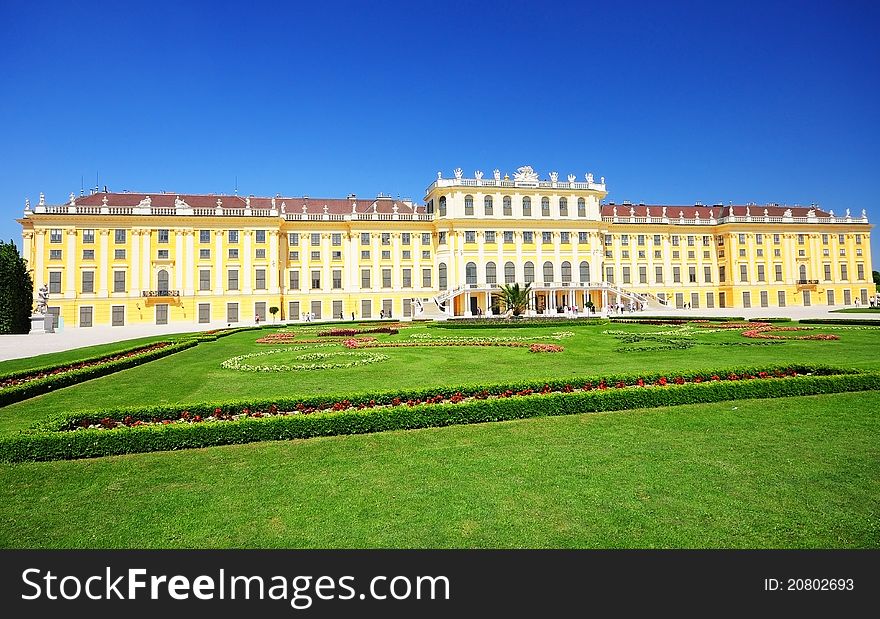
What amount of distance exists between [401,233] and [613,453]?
49.2m

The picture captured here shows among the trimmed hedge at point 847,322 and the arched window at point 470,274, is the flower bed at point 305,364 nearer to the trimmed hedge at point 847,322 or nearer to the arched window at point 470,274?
the trimmed hedge at point 847,322

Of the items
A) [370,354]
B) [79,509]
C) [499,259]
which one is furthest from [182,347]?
[499,259]

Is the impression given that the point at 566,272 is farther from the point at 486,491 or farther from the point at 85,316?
the point at 486,491

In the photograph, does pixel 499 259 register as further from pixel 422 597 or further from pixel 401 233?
pixel 422 597

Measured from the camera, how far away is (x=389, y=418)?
24.9 feet

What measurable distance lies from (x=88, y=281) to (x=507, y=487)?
52.6 meters

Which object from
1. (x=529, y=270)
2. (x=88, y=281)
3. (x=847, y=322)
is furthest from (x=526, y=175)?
(x=88, y=281)

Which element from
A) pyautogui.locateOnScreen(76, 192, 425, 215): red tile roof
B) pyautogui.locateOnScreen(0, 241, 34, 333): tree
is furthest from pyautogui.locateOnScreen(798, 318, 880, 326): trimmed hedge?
pyautogui.locateOnScreen(0, 241, 34, 333): tree

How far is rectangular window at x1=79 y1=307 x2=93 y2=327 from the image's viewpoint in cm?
4647

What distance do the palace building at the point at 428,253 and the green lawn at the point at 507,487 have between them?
4294 cm

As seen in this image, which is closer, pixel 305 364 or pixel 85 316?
pixel 305 364

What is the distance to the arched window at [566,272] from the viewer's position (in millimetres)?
55125

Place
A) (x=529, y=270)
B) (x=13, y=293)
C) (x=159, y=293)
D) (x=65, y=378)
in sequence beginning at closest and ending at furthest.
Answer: (x=65, y=378) < (x=13, y=293) < (x=159, y=293) < (x=529, y=270)

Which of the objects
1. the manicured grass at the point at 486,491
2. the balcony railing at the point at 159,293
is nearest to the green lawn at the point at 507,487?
the manicured grass at the point at 486,491
